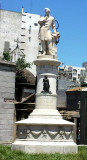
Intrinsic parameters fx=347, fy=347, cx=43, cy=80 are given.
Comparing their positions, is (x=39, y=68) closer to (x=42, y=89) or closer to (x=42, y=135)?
(x=42, y=89)

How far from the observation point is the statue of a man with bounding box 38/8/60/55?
16625mm

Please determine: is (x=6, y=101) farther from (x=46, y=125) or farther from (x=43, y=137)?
(x=43, y=137)

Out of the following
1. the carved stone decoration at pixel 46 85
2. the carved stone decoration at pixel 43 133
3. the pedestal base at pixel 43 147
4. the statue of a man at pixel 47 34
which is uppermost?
the statue of a man at pixel 47 34

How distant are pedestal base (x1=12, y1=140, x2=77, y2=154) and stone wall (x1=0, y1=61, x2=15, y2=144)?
789 centimetres

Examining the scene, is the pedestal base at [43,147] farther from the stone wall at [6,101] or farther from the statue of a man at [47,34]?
the stone wall at [6,101]

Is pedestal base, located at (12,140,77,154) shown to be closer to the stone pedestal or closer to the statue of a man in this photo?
the stone pedestal

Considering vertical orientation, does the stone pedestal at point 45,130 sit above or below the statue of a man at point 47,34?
below

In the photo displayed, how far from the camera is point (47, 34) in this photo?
1664cm

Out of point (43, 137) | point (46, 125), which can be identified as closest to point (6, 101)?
point (46, 125)

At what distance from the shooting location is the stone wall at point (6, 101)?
880 inches

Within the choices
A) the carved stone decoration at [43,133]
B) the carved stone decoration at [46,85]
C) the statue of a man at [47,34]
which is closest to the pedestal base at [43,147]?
the carved stone decoration at [43,133]

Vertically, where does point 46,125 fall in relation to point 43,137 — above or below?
above

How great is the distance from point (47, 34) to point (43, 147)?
5.53 meters

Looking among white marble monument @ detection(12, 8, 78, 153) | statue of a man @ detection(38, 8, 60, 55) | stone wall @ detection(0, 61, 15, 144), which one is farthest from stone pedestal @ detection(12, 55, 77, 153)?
stone wall @ detection(0, 61, 15, 144)
